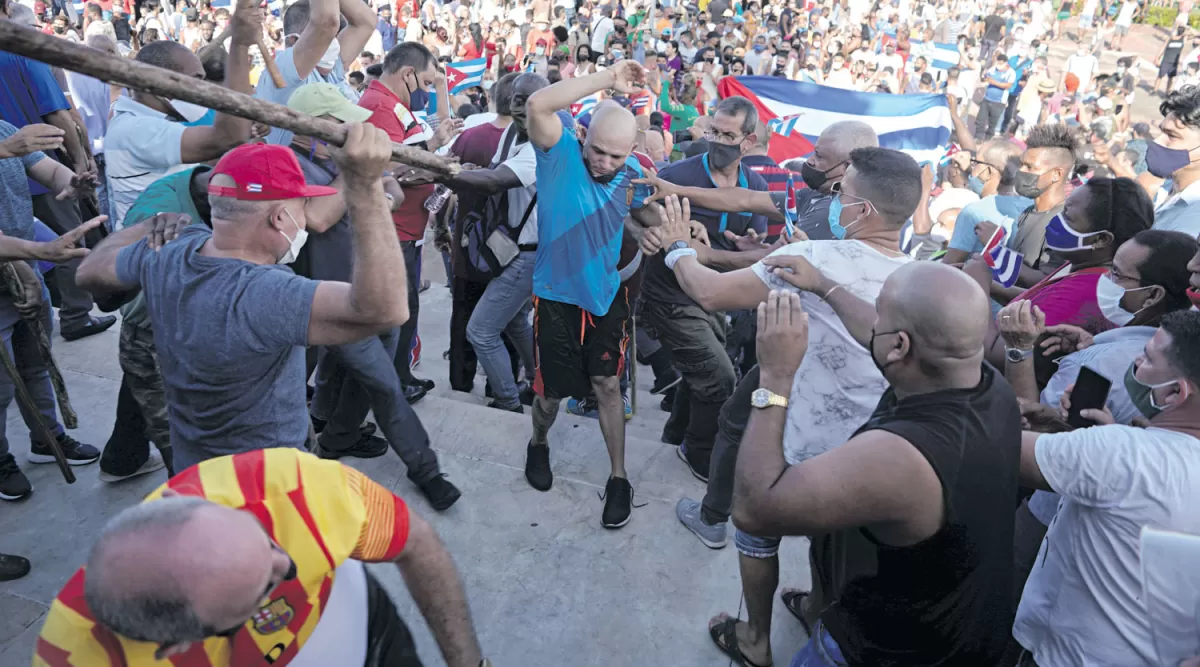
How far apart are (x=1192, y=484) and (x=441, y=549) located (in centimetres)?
174

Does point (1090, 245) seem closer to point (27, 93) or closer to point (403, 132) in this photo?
point (403, 132)

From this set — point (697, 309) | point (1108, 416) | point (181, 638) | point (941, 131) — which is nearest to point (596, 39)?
point (941, 131)

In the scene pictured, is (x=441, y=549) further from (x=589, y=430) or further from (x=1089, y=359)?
(x=589, y=430)

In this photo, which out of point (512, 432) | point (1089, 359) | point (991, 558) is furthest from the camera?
point (512, 432)

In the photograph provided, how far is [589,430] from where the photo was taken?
462 cm

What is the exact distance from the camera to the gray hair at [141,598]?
1.27m

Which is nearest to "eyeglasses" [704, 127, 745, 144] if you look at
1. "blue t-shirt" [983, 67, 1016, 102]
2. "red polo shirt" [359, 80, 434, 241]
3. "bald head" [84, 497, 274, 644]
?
"red polo shirt" [359, 80, 434, 241]

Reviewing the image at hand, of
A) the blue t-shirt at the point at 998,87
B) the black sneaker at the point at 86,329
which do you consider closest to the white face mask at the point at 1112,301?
the black sneaker at the point at 86,329

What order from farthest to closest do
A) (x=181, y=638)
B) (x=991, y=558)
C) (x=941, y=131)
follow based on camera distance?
1. (x=941, y=131)
2. (x=991, y=558)
3. (x=181, y=638)

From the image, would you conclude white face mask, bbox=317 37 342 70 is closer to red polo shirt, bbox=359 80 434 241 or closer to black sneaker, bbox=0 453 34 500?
red polo shirt, bbox=359 80 434 241

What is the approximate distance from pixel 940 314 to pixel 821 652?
1.03 metres

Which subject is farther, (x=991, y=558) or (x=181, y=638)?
(x=991, y=558)

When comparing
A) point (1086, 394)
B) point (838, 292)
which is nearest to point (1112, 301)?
point (1086, 394)

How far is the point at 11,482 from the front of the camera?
12.0ft
